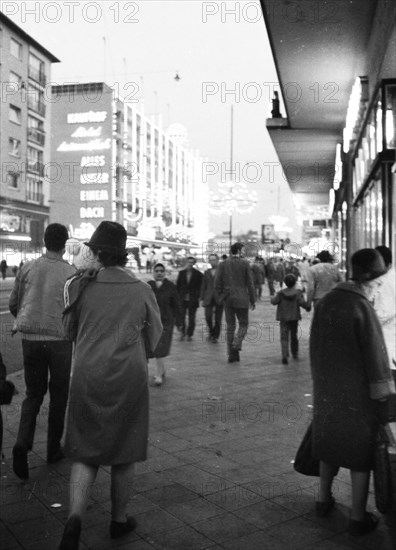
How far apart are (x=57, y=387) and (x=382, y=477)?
261cm

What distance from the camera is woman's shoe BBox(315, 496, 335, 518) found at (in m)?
3.98

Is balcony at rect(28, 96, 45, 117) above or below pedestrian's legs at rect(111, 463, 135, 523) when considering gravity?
above

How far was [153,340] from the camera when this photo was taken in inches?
150

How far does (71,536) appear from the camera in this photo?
3268 millimetres

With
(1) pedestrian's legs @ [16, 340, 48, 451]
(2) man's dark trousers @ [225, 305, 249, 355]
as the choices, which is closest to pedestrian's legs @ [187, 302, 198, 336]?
(2) man's dark trousers @ [225, 305, 249, 355]

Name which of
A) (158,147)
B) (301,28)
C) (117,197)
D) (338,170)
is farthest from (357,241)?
(158,147)

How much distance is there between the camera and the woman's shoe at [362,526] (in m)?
3.70

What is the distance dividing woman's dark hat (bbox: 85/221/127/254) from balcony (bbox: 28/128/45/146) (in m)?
52.7

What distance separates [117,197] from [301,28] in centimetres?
8941

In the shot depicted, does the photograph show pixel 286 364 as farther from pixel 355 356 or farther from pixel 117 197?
pixel 117 197

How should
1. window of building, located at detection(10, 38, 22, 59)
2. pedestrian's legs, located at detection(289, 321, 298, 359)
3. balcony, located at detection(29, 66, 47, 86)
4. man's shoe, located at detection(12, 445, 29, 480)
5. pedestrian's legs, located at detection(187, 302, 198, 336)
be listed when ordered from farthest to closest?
1. balcony, located at detection(29, 66, 47, 86)
2. window of building, located at detection(10, 38, 22, 59)
3. pedestrian's legs, located at detection(187, 302, 198, 336)
4. pedestrian's legs, located at detection(289, 321, 298, 359)
5. man's shoe, located at detection(12, 445, 29, 480)

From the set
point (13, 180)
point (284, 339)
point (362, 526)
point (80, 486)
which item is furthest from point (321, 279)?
point (13, 180)

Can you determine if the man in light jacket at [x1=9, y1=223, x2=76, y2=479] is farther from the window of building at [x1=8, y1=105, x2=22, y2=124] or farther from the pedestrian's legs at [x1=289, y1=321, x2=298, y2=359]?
the window of building at [x1=8, y1=105, x2=22, y2=124]

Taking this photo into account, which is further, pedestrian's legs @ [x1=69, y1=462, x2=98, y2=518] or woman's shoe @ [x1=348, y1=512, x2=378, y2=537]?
woman's shoe @ [x1=348, y1=512, x2=378, y2=537]
